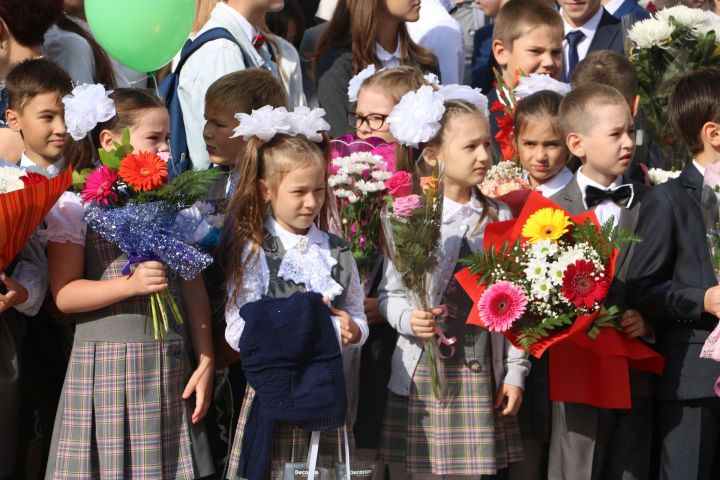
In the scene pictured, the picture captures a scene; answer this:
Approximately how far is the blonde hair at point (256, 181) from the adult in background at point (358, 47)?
5.33 ft

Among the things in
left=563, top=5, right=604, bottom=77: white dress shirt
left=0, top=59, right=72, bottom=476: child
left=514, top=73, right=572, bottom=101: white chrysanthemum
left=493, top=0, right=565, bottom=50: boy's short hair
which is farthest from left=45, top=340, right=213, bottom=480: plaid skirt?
left=563, top=5, right=604, bottom=77: white dress shirt

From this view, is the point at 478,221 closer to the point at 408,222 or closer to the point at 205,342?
the point at 408,222

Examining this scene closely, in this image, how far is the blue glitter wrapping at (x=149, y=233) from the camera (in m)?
4.50

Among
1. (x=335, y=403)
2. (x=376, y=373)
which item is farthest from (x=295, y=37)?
(x=335, y=403)

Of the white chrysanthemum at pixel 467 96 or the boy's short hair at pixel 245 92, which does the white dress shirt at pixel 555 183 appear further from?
the boy's short hair at pixel 245 92

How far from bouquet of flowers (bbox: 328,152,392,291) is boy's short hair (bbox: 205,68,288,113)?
59 centimetres

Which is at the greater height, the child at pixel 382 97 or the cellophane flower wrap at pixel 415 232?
the child at pixel 382 97

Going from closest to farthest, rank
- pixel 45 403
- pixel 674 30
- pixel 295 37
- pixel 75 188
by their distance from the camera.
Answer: pixel 75 188 → pixel 45 403 → pixel 674 30 → pixel 295 37

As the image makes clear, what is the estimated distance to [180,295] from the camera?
16.2 feet

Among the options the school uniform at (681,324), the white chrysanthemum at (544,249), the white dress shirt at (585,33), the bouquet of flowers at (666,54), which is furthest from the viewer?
the white dress shirt at (585,33)

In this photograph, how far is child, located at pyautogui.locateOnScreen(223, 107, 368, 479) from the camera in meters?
4.70

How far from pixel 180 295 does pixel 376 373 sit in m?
1.08

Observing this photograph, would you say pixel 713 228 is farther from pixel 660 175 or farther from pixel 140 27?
pixel 140 27

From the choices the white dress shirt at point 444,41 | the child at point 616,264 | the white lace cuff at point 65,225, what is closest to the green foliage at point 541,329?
the child at point 616,264
